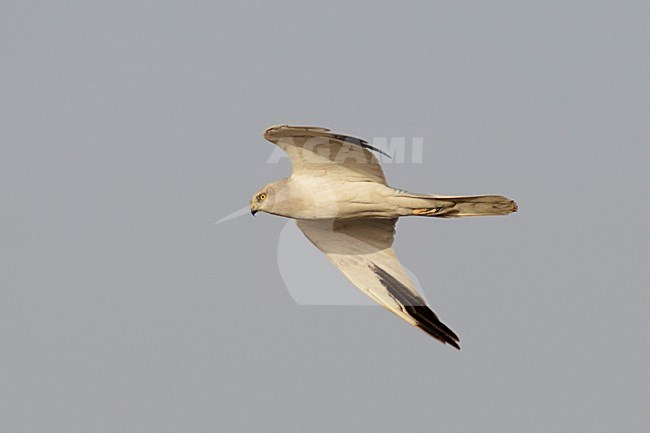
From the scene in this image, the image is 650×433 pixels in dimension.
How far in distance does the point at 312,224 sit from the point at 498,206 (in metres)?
3.50

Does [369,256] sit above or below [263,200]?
below

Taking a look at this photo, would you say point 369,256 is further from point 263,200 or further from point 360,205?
point 263,200

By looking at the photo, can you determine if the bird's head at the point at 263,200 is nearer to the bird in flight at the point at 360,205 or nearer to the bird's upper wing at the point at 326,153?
the bird in flight at the point at 360,205

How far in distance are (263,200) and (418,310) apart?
9.98ft

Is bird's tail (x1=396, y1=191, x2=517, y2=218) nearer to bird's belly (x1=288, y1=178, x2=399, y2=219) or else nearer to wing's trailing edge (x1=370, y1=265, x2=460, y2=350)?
bird's belly (x1=288, y1=178, x2=399, y2=219)

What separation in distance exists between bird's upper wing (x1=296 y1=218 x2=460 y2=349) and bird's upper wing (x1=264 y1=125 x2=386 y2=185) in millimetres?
1175

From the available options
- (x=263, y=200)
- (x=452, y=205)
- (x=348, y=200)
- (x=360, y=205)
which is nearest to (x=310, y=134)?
(x=348, y=200)

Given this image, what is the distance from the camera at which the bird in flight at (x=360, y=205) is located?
1792 cm

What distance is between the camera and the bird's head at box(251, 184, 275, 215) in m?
18.8

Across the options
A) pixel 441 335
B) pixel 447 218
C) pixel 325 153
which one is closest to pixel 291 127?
pixel 325 153

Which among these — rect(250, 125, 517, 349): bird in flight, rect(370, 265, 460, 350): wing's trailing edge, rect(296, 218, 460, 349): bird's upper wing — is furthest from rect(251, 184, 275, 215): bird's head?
rect(370, 265, 460, 350): wing's trailing edge

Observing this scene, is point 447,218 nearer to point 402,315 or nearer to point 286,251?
point 402,315

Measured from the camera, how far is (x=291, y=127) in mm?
17312

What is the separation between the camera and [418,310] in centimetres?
1911
